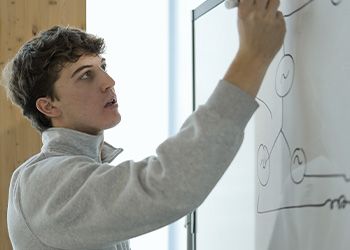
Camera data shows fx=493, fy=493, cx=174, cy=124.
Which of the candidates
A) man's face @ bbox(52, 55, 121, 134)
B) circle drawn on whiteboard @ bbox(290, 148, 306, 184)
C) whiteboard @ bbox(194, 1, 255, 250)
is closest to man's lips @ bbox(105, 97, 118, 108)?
man's face @ bbox(52, 55, 121, 134)

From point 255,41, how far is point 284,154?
9.9 inches

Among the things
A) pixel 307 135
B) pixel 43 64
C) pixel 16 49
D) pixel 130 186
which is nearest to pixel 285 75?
pixel 307 135

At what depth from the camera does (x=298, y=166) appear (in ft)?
2.88

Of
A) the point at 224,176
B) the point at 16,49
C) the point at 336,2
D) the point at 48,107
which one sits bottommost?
the point at 224,176

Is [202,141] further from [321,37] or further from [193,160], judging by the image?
[321,37]

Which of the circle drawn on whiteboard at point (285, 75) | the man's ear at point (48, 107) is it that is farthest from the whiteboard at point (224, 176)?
the man's ear at point (48, 107)

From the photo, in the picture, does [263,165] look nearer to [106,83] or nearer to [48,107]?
[106,83]

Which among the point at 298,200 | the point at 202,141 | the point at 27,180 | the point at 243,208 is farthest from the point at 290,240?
the point at 27,180

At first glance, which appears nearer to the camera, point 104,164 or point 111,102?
point 104,164

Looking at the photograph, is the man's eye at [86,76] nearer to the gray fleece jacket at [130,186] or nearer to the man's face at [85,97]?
the man's face at [85,97]

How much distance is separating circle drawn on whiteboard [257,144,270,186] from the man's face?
0.32 m

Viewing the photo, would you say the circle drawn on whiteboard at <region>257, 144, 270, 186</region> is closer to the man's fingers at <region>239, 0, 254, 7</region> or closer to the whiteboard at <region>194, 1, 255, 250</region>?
the whiteboard at <region>194, 1, 255, 250</region>

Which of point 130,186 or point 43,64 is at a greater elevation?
point 43,64

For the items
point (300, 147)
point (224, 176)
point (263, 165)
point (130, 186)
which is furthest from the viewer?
point (224, 176)
